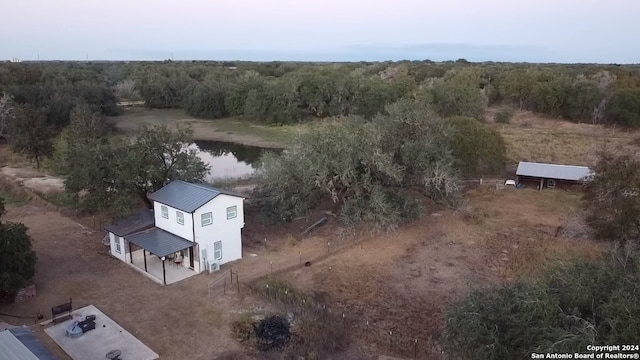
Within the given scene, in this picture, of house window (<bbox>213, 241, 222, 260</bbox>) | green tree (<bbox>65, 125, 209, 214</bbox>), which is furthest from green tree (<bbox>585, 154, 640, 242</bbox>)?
green tree (<bbox>65, 125, 209, 214</bbox>)

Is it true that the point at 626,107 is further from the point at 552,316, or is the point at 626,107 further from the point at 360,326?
the point at 552,316

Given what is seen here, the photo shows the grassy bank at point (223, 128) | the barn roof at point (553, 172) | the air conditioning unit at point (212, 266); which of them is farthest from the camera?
the grassy bank at point (223, 128)

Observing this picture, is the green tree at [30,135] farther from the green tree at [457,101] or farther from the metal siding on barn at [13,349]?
the green tree at [457,101]

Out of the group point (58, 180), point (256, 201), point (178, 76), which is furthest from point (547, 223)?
point (178, 76)

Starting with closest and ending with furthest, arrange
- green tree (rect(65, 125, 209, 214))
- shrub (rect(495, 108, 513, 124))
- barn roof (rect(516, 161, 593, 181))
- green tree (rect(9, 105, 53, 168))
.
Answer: green tree (rect(65, 125, 209, 214)), barn roof (rect(516, 161, 593, 181)), green tree (rect(9, 105, 53, 168)), shrub (rect(495, 108, 513, 124))

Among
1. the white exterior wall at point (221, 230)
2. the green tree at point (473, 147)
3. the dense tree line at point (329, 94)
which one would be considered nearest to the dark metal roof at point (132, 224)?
the white exterior wall at point (221, 230)

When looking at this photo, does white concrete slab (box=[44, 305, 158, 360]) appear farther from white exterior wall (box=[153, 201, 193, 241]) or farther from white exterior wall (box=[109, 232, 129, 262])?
white exterior wall (box=[109, 232, 129, 262])
